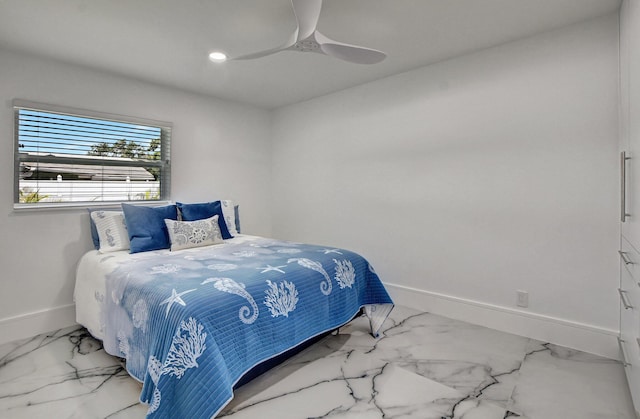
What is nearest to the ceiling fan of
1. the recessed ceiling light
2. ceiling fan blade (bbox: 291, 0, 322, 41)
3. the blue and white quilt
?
ceiling fan blade (bbox: 291, 0, 322, 41)

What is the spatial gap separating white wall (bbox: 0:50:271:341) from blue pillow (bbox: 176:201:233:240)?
52cm

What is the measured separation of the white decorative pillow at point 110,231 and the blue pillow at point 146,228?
85mm

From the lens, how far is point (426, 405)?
72.8 inches

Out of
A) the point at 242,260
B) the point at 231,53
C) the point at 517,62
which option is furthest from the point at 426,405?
the point at 231,53

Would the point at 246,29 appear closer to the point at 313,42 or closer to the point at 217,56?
the point at 217,56

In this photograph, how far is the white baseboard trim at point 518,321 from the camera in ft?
7.83

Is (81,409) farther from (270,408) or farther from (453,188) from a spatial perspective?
(453,188)

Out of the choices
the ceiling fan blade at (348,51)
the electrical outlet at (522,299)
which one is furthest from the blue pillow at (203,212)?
the electrical outlet at (522,299)

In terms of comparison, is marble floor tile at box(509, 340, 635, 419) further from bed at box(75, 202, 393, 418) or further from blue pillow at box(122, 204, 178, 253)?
blue pillow at box(122, 204, 178, 253)

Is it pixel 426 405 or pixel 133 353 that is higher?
pixel 133 353

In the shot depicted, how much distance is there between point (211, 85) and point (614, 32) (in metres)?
3.42

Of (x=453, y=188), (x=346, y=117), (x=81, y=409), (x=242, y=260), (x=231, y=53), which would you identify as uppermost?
(x=231, y=53)

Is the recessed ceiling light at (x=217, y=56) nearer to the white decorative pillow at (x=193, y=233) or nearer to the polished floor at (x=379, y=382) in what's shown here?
the white decorative pillow at (x=193, y=233)

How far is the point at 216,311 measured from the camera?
172 centimetres
